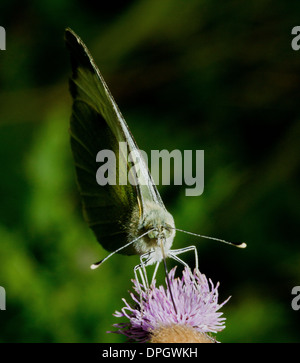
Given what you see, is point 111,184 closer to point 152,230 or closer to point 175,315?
point 152,230

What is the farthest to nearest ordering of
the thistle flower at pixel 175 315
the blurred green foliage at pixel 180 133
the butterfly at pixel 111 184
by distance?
the blurred green foliage at pixel 180 133
the butterfly at pixel 111 184
the thistle flower at pixel 175 315

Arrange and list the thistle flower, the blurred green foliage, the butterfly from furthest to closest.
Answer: the blurred green foliage < the butterfly < the thistle flower

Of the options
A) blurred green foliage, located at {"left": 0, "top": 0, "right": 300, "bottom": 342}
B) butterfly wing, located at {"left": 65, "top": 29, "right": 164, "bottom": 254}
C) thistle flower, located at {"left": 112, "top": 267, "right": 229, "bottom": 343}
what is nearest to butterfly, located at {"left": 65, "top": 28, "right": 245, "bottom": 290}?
butterfly wing, located at {"left": 65, "top": 29, "right": 164, "bottom": 254}

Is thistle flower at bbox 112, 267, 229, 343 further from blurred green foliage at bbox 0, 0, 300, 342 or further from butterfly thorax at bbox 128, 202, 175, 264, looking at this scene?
blurred green foliage at bbox 0, 0, 300, 342

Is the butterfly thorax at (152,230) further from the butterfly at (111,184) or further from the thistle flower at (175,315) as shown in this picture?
the thistle flower at (175,315)

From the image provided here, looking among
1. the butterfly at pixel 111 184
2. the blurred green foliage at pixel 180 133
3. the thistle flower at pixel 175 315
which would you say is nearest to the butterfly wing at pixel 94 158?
the butterfly at pixel 111 184

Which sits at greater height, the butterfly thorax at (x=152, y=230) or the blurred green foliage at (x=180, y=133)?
the blurred green foliage at (x=180, y=133)

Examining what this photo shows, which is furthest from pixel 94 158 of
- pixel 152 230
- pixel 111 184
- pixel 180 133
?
pixel 180 133
